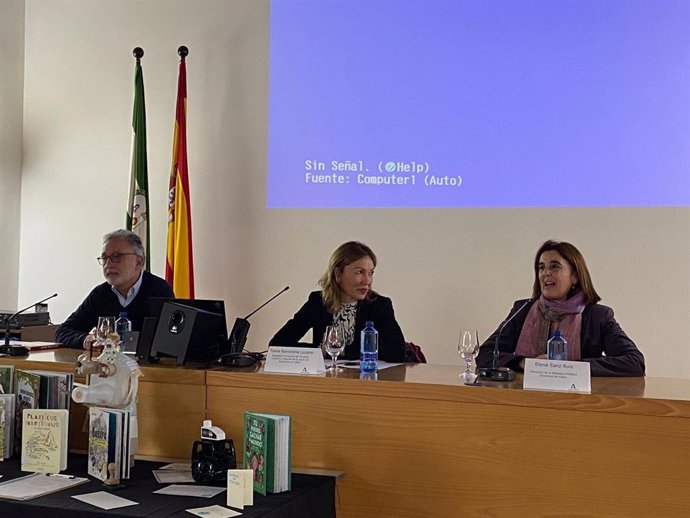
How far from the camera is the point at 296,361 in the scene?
2357 mm

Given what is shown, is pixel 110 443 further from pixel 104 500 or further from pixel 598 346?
pixel 598 346

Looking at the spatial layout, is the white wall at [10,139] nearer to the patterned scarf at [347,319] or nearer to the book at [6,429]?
the patterned scarf at [347,319]

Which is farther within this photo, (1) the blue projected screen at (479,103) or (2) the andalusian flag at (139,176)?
(2) the andalusian flag at (139,176)

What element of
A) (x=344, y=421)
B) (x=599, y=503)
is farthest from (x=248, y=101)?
(x=599, y=503)

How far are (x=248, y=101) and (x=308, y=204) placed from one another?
70 centimetres

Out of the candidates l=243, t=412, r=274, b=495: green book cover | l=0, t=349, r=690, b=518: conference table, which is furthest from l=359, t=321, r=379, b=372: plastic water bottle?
l=243, t=412, r=274, b=495: green book cover

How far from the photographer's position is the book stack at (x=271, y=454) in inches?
80.5

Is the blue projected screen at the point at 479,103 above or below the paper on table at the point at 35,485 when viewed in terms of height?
above

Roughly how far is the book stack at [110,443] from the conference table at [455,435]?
23 centimetres

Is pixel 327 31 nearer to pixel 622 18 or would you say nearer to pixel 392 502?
pixel 622 18

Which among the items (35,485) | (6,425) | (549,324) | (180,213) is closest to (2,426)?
(6,425)

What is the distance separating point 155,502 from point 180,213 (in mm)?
2961

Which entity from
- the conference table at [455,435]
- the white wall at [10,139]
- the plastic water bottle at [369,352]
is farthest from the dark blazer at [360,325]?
the white wall at [10,139]

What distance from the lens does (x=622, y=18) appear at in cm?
417
